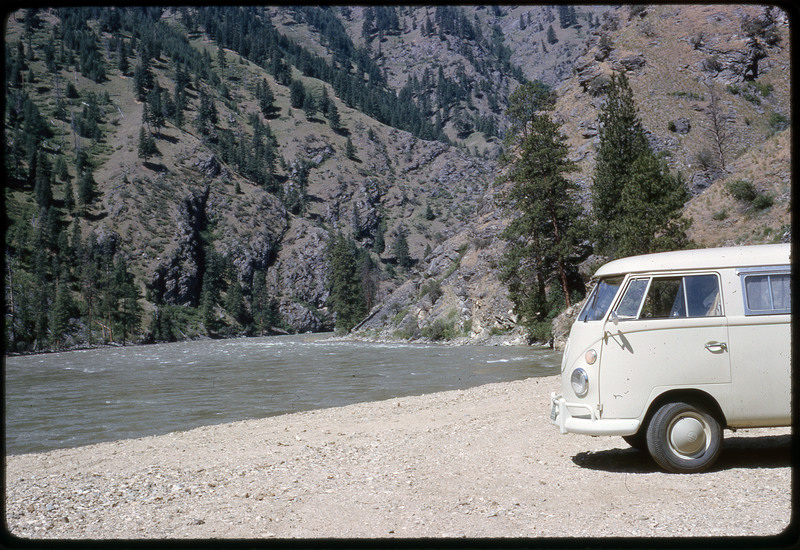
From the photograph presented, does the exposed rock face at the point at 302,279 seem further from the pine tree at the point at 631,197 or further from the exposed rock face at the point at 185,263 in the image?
the pine tree at the point at 631,197

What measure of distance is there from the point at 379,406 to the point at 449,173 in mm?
161237

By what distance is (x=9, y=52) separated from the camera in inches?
5925

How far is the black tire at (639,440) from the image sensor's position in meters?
8.26

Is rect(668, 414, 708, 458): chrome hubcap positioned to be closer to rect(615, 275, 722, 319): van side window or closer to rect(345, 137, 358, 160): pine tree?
rect(615, 275, 722, 319): van side window

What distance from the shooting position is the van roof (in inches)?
277

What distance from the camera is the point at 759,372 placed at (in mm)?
6922

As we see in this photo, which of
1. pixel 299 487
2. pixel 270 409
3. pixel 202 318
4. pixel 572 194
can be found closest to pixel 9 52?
pixel 202 318

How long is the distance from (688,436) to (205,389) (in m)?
21.0

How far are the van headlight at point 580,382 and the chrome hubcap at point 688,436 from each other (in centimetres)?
107

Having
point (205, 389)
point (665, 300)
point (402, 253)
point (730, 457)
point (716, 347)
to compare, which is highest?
point (402, 253)

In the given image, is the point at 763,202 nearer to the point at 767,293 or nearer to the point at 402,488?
the point at 767,293

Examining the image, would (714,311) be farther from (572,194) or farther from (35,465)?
(572,194)

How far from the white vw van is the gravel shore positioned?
0.64 metres

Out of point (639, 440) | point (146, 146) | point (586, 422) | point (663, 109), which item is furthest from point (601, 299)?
point (146, 146)
